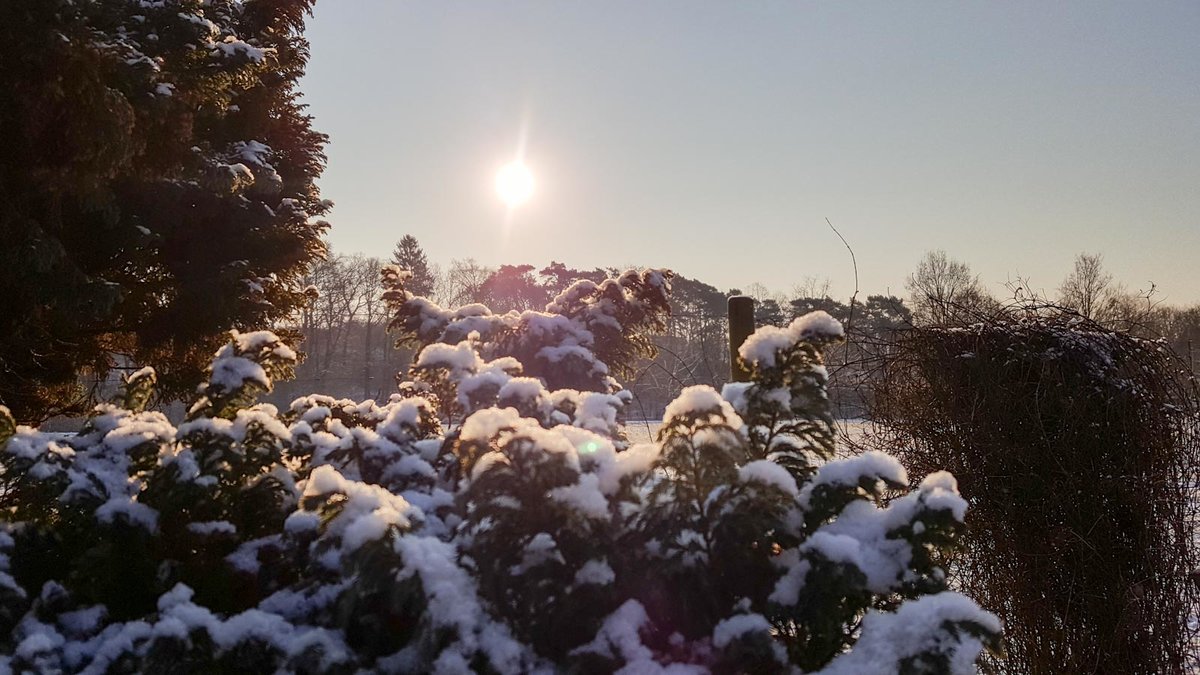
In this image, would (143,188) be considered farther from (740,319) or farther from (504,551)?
(504,551)

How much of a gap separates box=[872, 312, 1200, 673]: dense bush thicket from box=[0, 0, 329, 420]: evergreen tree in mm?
5276

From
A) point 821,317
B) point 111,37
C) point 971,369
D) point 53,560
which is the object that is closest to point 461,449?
point 821,317

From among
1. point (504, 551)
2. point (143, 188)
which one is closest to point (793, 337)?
point (504, 551)

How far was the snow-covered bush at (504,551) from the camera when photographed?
154 centimetres

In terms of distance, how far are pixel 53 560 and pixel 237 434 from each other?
616 millimetres

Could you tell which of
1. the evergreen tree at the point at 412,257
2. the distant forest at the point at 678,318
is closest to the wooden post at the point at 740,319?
the distant forest at the point at 678,318

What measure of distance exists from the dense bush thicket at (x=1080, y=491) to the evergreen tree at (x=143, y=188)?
208 inches

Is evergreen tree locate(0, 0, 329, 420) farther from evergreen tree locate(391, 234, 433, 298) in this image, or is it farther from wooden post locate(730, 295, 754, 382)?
evergreen tree locate(391, 234, 433, 298)

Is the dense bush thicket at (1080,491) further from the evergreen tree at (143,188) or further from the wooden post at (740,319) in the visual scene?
the evergreen tree at (143,188)

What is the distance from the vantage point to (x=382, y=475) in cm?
245

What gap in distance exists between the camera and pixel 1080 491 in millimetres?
3469

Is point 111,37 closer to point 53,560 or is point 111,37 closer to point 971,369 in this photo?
point 53,560

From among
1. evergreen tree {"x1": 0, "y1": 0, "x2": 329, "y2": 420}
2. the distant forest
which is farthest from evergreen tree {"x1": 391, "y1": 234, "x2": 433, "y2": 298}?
evergreen tree {"x1": 0, "y1": 0, "x2": 329, "y2": 420}

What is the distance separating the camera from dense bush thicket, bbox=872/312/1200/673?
346 centimetres
